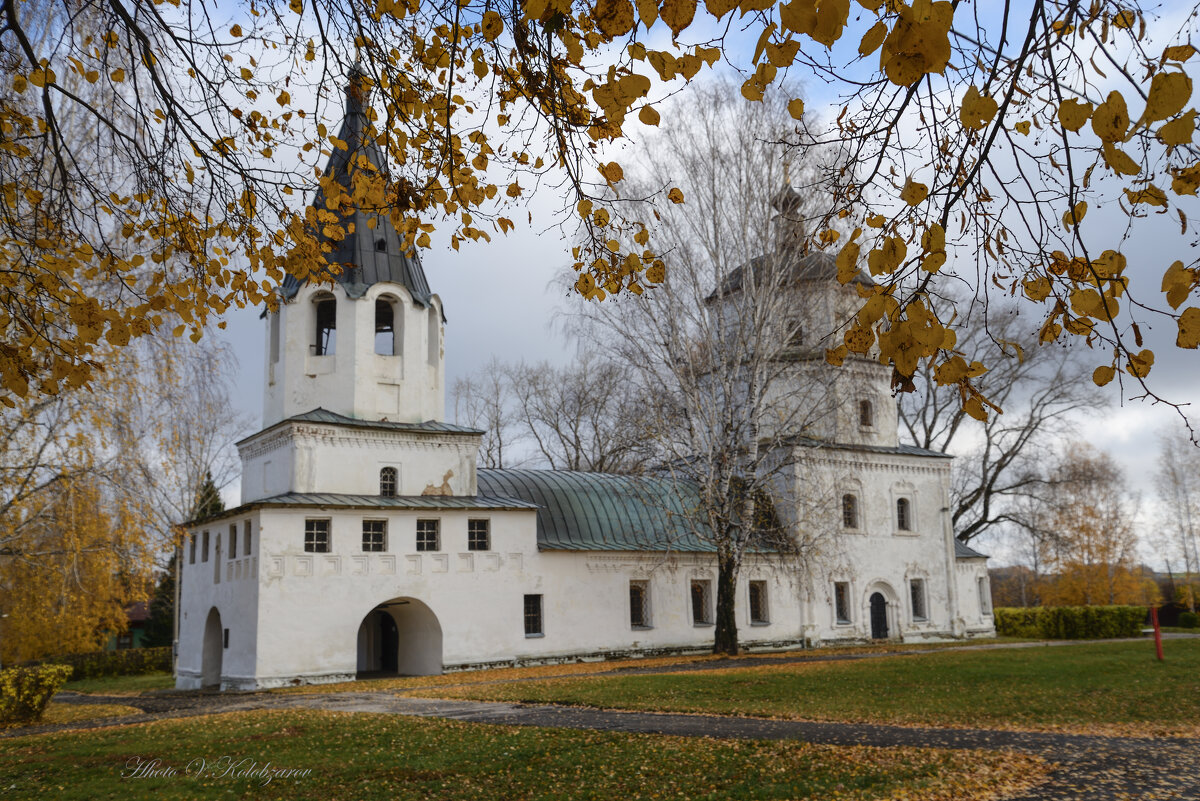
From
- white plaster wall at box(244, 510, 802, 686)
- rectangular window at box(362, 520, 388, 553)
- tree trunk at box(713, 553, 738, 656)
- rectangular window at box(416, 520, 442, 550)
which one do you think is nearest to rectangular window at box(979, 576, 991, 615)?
white plaster wall at box(244, 510, 802, 686)

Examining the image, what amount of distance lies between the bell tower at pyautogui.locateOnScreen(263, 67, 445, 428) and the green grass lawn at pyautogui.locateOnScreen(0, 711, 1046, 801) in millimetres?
13944

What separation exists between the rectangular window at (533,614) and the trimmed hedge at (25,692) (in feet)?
41.6

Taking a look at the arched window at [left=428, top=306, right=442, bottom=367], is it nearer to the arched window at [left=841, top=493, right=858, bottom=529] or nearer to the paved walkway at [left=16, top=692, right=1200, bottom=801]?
the paved walkway at [left=16, top=692, right=1200, bottom=801]

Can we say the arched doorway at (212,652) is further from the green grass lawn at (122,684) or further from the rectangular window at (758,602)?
the rectangular window at (758,602)

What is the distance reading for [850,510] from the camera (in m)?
31.1

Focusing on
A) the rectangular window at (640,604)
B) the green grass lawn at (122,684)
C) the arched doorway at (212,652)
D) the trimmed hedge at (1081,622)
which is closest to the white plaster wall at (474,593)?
the rectangular window at (640,604)

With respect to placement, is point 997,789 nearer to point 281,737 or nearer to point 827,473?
point 281,737

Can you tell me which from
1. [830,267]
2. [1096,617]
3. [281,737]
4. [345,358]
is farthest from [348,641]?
[1096,617]

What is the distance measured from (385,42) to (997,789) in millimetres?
7504

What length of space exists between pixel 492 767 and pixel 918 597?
87.3 ft

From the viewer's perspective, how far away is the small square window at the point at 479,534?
24672mm

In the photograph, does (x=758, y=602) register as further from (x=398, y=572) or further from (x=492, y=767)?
(x=492, y=767)


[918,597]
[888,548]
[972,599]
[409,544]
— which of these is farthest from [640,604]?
[972,599]

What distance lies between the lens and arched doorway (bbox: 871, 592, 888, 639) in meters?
30.7
